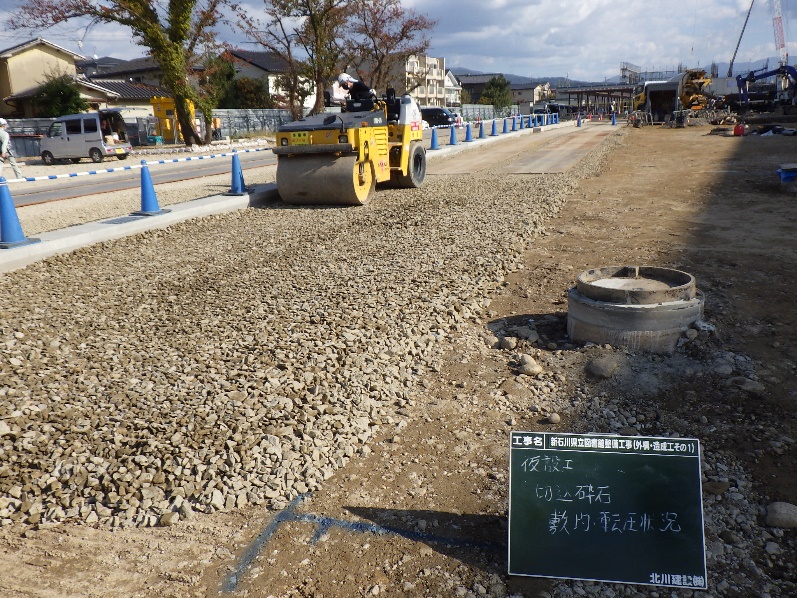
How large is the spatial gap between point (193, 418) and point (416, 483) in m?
1.37

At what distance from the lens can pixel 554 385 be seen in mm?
4043

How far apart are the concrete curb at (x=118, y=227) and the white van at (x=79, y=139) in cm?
1340

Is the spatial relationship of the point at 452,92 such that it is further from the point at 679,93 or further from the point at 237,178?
the point at 237,178

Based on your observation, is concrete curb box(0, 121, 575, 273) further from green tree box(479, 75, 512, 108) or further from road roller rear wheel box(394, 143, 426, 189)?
green tree box(479, 75, 512, 108)

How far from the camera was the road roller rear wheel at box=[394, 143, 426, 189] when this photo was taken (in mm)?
12430

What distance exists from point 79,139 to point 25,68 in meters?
21.1

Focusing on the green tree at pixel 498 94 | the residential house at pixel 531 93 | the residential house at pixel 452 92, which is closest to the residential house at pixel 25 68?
the green tree at pixel 498 94

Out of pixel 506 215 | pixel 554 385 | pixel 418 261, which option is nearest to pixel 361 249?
pixel 418 261

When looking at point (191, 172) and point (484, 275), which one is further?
point (191, 172)

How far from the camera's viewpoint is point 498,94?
7362cm

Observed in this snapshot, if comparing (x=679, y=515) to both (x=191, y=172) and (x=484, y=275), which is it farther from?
(x=191, y=172)

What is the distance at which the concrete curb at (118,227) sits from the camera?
7289 mm

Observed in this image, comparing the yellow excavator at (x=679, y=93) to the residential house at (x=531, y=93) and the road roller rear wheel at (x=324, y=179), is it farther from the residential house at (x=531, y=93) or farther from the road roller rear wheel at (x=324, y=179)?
the residential house at (x=531, y=93)

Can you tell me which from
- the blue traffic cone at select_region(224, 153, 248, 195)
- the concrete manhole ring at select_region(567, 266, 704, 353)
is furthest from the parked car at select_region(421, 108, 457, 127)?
the concrete manhole ring at select_region(567, 266, 704, 353)
